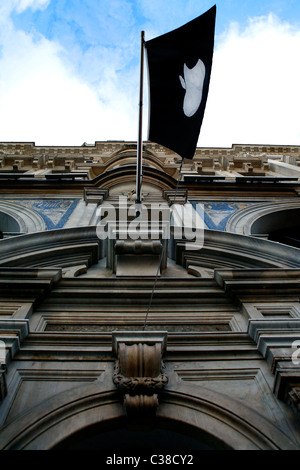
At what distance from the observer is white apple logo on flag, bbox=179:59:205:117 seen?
794 centimetres

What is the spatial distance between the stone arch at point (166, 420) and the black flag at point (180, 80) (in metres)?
5.10

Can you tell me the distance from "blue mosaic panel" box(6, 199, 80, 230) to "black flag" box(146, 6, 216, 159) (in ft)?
12.6

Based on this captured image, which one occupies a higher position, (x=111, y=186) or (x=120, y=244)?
(x=111, y=186)

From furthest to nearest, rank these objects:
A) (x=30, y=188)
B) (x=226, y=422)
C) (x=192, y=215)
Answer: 1. (x=30, y=188)
2. (x=192, y=215)
3. (x=226, y=422)

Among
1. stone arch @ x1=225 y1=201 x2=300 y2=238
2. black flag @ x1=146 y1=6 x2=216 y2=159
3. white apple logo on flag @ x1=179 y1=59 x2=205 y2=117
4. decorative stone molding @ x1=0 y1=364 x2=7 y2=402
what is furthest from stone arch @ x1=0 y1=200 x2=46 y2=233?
decorative stone molding @ x1=0 y1=364 x2=7 y2=402

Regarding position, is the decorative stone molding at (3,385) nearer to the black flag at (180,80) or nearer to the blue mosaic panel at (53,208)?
the black flag at (180,80)

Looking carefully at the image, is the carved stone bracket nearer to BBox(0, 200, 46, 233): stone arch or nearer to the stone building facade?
the stone building facade

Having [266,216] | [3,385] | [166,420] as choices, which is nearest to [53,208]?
[266,216]

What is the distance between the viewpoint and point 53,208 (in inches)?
443

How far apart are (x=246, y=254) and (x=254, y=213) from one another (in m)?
3.64

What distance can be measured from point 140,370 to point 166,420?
0.61 m

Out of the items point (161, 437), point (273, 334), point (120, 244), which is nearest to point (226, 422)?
point (161, 437)

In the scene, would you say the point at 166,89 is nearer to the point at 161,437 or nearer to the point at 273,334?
the point at 273,334

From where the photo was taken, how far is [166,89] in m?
8.16
